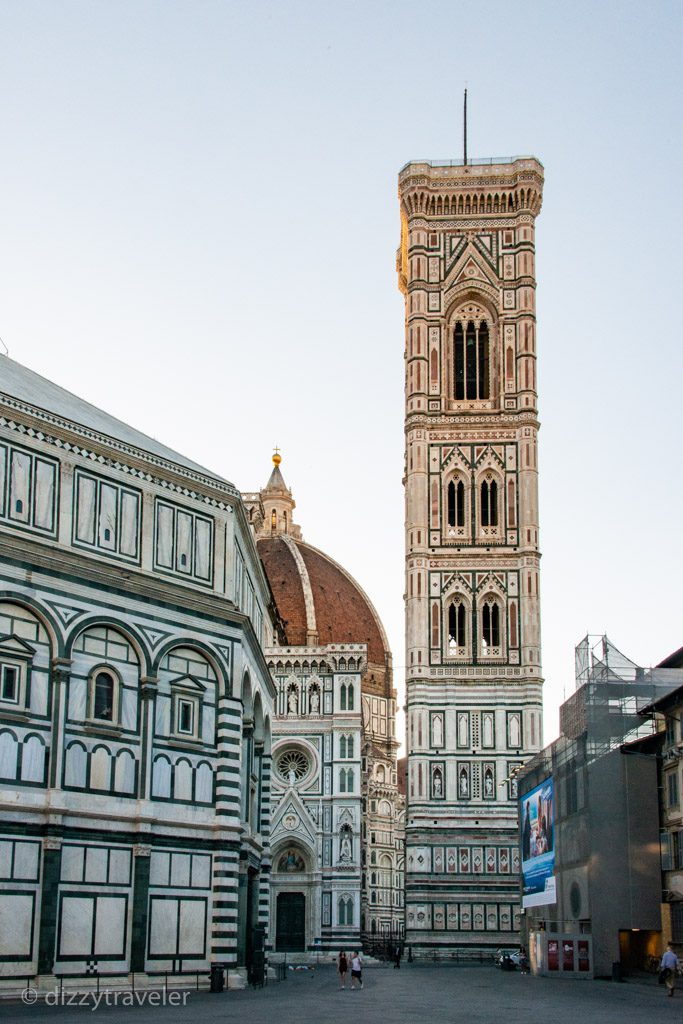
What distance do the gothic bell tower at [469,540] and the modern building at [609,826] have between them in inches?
872

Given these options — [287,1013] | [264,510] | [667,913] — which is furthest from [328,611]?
[287,1013]

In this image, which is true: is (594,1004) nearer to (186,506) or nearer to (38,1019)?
(38,1019)

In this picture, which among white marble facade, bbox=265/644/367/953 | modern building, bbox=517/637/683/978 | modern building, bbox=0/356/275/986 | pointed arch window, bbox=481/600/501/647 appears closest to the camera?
modern building, bbox=0/356/275/986

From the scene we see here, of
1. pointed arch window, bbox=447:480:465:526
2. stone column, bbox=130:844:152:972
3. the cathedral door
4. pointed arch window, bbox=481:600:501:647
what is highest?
pointed arch window, bbox=447:480:465:526

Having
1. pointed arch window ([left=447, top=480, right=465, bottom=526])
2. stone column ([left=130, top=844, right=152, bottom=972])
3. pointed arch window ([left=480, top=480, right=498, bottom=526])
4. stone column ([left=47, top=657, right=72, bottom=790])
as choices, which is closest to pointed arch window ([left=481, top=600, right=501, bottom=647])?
pointed arch window ([left=480, top=480, right=498, bottom=526])

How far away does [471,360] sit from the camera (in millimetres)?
80312

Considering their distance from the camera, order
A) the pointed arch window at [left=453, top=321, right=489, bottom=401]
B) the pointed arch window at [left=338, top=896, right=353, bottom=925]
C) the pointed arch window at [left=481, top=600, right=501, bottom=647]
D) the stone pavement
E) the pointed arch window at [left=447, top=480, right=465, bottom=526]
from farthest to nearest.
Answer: the pointed arch window at [left=338, top=896, right=353, bottom=925] < the pointed arch window at [left=453, top=321, right=489, bottom=401] < the pointed arch window at [left=447, top=480, right=465, bottom=526] < the pointed arch window at [left=481, top=600, right=501, bottom=647] < the stone pavement

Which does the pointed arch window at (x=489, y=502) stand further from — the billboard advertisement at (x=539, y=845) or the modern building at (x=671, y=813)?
the modern building at (x=671, y=813)

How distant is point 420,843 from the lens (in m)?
72.1

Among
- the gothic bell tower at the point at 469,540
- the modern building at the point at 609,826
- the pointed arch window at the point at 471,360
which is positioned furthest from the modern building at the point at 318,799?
the modern building at the point at 609,826

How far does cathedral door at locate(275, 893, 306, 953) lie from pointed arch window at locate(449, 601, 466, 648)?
20.0m

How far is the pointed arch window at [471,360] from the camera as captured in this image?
79.9m

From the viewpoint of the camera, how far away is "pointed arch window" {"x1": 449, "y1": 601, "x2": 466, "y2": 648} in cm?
7556

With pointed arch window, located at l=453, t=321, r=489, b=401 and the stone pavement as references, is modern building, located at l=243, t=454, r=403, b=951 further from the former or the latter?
the stone pavement
